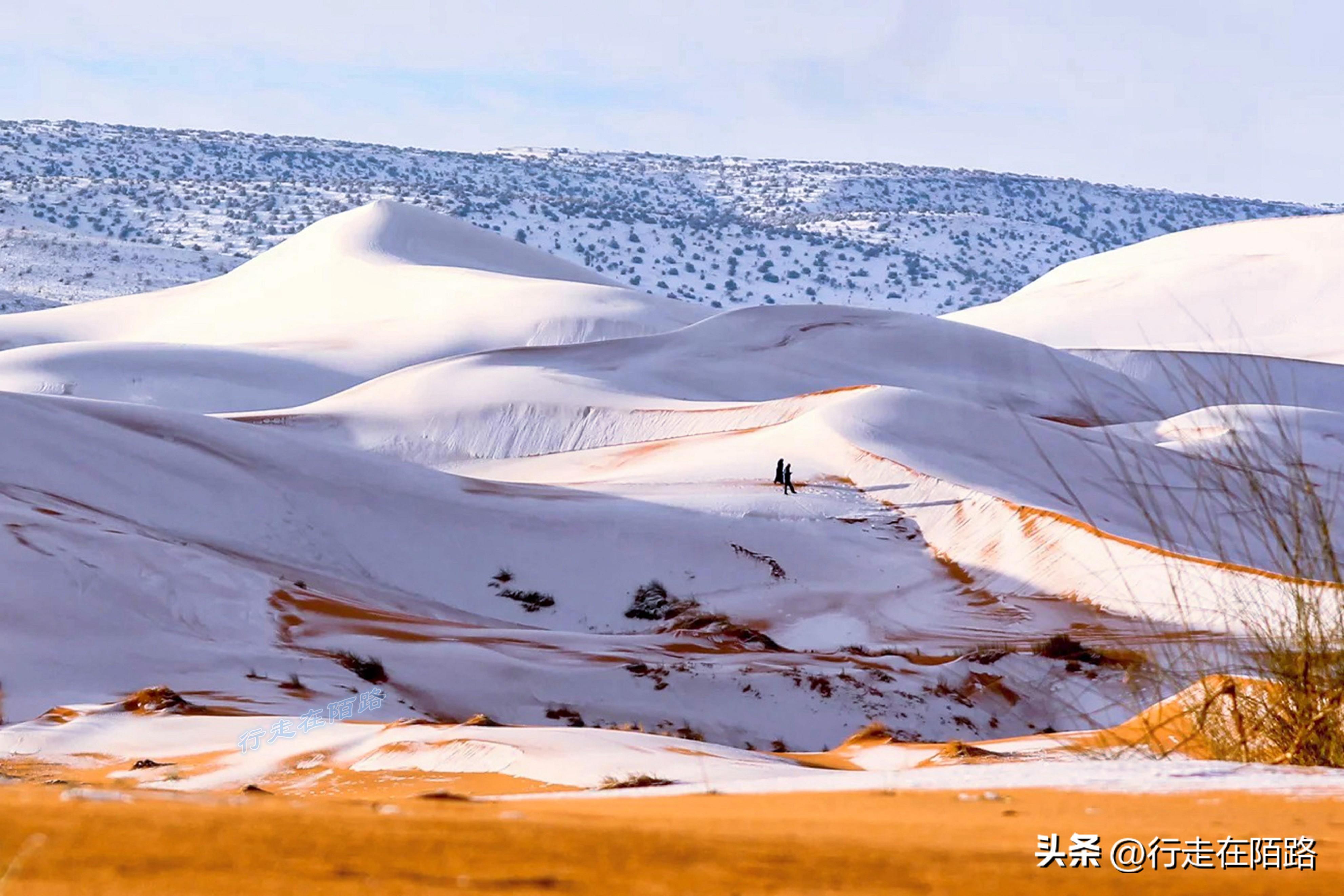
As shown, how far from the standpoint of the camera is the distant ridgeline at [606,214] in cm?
7100

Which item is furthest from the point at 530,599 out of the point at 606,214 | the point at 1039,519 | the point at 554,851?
the point at 606,214

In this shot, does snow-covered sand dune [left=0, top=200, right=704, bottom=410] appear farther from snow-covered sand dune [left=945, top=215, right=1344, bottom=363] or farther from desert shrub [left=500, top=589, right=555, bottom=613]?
desert shrub [left=500, top=589, right=555, bottom=613]

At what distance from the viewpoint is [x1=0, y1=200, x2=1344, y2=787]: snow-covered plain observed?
34.4ft

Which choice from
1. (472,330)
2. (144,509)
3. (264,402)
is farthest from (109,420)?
(472,330)

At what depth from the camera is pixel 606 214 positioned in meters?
83.4

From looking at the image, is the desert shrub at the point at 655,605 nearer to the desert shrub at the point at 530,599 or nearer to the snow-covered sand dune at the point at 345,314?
the desert shrub at the point at 530,599

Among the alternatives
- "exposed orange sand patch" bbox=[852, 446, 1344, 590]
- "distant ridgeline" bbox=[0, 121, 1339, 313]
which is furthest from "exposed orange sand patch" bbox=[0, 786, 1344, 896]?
"distant ridgeline" bbox=[0, 121, 1339, 313]

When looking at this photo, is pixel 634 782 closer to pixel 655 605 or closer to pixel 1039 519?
pixel 655 605

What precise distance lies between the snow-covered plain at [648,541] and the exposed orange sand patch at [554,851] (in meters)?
1.62

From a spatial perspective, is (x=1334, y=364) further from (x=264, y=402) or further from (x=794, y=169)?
(x=794, y=169)

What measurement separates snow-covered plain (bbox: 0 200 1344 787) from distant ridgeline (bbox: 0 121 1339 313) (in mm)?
39035

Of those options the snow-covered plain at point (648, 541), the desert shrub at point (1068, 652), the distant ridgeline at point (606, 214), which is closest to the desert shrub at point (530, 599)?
the snow-covered plain at point (648, 541)

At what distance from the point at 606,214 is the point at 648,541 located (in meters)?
67.6

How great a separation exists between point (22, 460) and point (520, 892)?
Answer: 14.0 metres
